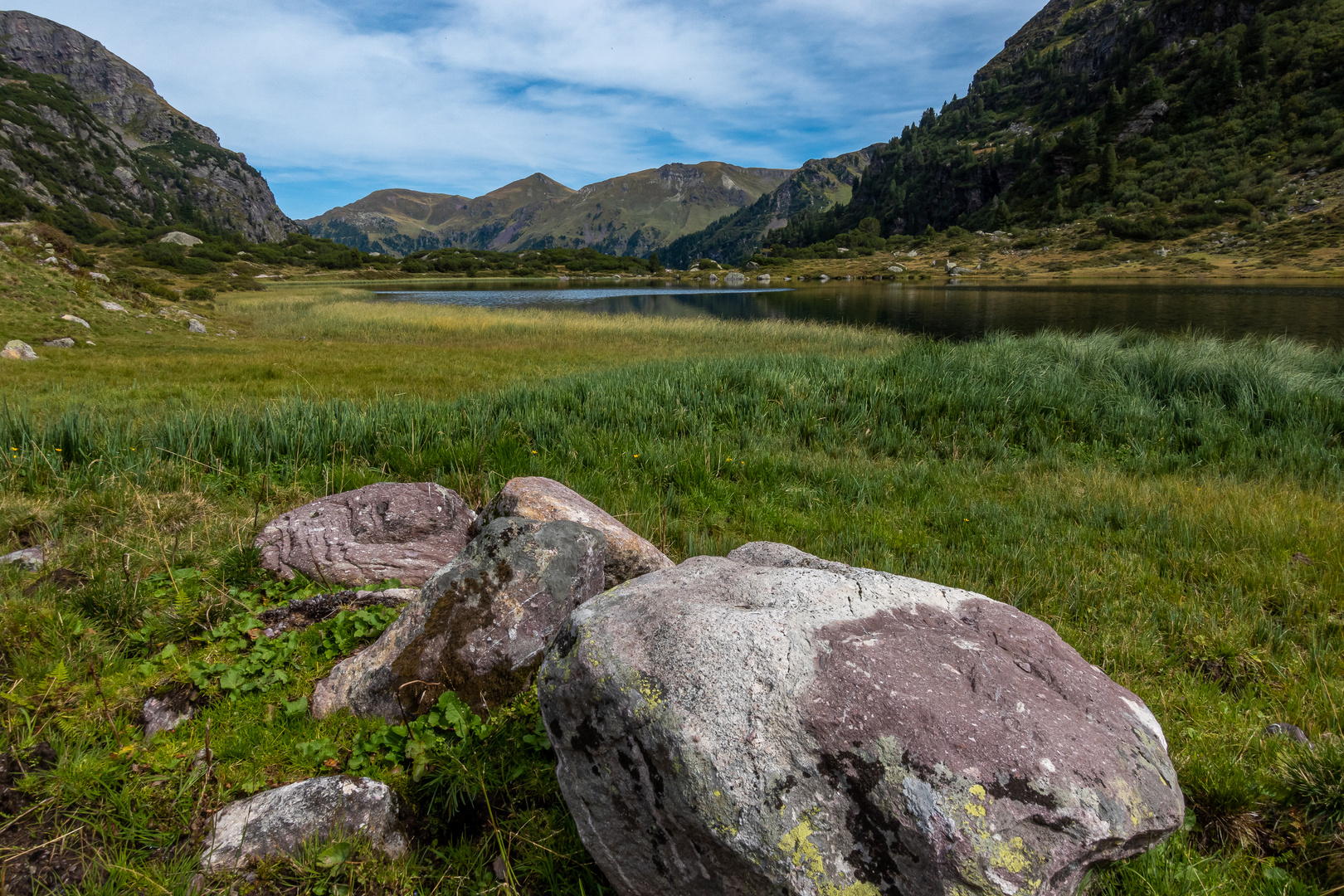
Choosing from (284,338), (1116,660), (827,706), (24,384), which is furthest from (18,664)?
(284,338)

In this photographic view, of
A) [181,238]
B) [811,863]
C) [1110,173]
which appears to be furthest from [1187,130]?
[181,238]

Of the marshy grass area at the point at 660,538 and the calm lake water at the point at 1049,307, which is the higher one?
the calm lake water at the point at 1049,307

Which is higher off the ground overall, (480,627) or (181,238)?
(181,238)

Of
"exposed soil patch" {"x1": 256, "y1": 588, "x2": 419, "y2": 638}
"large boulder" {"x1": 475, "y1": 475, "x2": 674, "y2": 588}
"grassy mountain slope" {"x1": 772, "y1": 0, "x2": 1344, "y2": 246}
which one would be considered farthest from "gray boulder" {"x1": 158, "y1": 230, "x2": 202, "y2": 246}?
"grassy mountain slope" {"x1": 772, "y1": 0, "x2": 1344, "y2": 246}

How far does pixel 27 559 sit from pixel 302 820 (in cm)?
411

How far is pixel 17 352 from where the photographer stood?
15.7 metres

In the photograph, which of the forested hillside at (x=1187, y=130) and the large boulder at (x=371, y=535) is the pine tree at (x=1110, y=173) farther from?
the large boulder at (x=371, y=535)

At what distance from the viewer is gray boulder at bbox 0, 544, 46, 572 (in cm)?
473

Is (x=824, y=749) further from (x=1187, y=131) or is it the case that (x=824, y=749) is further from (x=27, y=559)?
(x=1187, y=131)

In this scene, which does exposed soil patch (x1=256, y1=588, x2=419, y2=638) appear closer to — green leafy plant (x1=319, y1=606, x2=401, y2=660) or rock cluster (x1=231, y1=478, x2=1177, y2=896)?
green leafy plant (x1=319, y1=606, x2=401, y2=660)

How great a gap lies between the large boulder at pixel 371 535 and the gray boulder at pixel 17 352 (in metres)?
16.3

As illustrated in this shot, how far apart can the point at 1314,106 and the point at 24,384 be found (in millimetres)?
175151

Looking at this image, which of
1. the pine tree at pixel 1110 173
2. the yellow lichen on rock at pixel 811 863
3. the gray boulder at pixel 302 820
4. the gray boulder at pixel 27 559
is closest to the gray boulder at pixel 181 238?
the gray boulder at pixel 27 559

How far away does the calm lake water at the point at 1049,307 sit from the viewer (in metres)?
35.1
